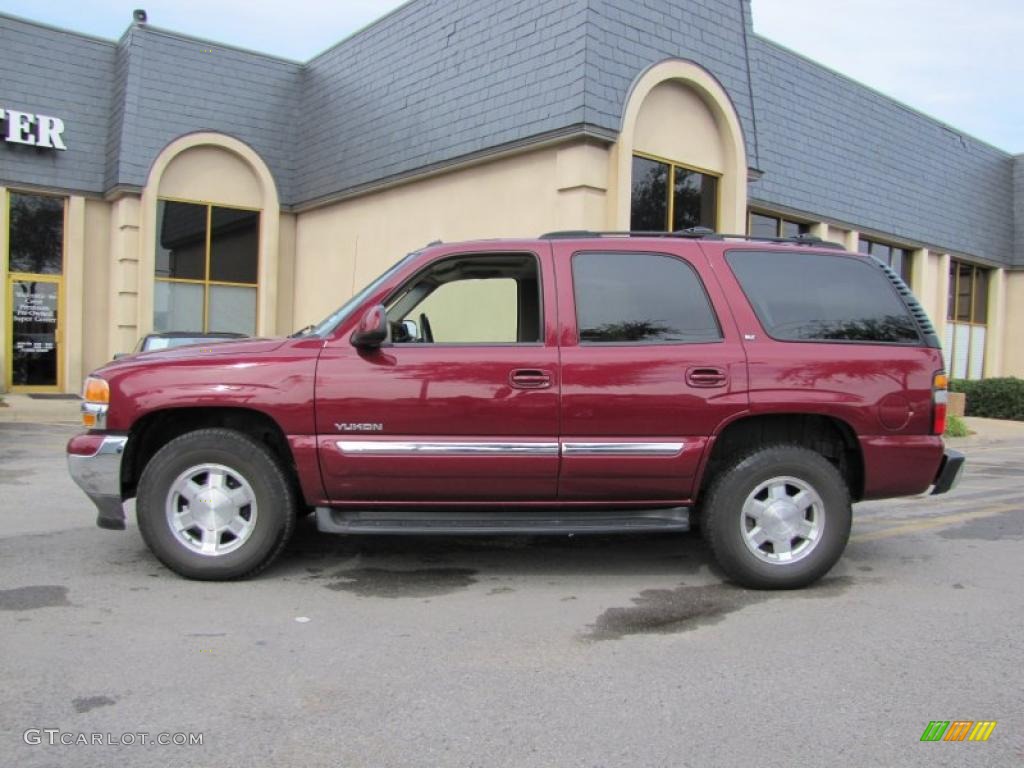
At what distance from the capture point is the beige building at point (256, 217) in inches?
514

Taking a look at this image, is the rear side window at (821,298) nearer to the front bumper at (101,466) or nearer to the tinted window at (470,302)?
the tinted window at (470,302)

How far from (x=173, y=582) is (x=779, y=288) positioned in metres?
3.99

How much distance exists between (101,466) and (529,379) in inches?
98.3

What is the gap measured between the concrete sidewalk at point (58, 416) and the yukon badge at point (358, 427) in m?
11.1

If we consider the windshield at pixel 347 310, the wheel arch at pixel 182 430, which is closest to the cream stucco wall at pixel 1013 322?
the windshield at pixel 347 310

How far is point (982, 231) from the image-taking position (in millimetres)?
22891

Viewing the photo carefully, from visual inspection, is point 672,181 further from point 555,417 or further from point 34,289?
point 34,289

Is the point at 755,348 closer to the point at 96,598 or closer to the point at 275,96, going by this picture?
the point at 96,598

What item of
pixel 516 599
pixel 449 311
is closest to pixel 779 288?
pixel 449 311

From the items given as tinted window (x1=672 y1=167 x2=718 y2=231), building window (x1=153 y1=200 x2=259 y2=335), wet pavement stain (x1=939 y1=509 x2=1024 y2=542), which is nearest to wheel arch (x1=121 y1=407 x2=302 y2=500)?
wet pavement stain (x1=939 y1=509 x2=1024 y2=542)

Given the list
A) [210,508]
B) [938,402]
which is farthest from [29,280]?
[938,402]

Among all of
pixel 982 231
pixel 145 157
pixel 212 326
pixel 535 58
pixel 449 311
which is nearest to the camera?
pixel 449 311

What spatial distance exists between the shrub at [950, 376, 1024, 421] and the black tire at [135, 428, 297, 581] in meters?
20.5

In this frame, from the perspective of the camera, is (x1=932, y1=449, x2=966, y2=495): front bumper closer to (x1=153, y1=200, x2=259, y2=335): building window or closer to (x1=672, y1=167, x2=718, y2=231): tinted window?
(x1=672, y1=167, x2=718, y2=231): tinted window
